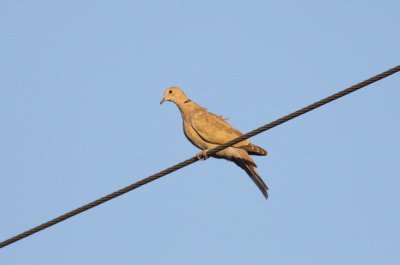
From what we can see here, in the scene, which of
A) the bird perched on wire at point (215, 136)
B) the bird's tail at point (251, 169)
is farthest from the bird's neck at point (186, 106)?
the bird's tail at point (251, 169)

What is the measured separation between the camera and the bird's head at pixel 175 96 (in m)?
11.7

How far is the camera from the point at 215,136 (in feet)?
35.7

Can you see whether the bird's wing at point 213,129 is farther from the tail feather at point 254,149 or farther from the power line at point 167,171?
the power line at point 167,171

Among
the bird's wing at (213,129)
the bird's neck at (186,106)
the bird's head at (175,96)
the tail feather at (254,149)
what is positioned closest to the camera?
the tail feather at (254,149)

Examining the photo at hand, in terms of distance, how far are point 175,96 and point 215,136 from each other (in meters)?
1.15

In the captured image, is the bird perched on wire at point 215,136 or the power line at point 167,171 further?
the bird perched on wire at point 215,136

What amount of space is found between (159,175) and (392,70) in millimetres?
2262

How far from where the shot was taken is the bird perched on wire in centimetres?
1057

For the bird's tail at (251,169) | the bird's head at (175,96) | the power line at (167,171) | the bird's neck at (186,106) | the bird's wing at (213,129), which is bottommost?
the power line at (167,171)

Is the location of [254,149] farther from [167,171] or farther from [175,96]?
[167,171]


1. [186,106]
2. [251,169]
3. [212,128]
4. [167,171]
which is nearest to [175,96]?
[186,106]

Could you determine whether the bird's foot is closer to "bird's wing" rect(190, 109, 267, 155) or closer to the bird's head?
"bird's wing" rect(190, 109, 267, 155)

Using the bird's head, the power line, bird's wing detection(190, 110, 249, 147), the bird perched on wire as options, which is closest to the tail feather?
the bird perched on wire

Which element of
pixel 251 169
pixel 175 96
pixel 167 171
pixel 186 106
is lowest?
pixel 167 171
